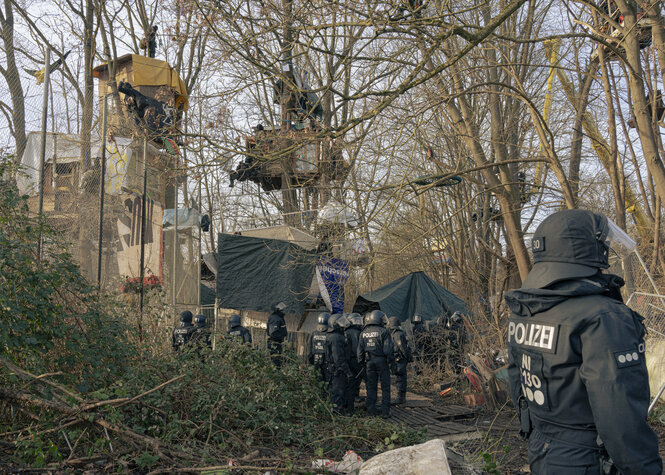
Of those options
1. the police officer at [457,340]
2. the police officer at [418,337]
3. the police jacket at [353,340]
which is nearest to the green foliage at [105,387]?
the police jacket at [353,340]

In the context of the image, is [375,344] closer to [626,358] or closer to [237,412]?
[237,412]

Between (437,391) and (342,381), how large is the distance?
129 inches

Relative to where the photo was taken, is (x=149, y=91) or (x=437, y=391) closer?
(x=437, y=391)

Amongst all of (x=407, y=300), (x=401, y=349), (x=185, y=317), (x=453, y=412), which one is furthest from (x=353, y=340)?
(x=407, y=300)

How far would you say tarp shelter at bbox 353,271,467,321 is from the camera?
1555cm

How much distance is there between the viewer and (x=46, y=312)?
18.3 feet

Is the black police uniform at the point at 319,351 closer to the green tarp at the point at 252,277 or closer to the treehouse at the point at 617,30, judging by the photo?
the green tarp at the point at 252,277

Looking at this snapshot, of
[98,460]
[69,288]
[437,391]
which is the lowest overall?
[437,391]

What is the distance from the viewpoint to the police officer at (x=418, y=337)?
13.9 metres

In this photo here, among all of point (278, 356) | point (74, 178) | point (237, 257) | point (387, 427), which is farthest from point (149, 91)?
point (387, 427)

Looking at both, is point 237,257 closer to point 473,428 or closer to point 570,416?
point 473,428

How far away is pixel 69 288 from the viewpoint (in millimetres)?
6145

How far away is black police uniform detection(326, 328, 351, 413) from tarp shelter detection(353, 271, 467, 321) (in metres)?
4.85

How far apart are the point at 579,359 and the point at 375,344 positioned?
7.47 m
